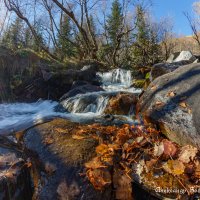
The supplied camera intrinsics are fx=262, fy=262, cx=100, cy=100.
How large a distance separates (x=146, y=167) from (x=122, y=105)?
3.37 m

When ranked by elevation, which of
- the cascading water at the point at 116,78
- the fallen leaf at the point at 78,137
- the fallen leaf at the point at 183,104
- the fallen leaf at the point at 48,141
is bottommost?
the fallen leaf at the point at 48,141

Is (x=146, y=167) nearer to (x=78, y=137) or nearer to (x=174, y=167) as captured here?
(x=174, y=167)

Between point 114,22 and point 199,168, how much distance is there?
2202cm

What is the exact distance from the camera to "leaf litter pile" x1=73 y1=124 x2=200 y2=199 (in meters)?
2.49

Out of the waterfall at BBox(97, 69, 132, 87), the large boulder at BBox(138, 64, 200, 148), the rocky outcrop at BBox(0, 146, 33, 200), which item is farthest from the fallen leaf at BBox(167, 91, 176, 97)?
the waterfall at BBox(97, 69, 132, 87)

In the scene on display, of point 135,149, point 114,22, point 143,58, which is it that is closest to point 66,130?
point 135,149

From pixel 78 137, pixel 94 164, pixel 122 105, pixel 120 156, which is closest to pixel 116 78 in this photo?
pixel 122 105

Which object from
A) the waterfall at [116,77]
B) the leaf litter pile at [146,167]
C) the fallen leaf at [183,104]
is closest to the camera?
the leaf litter pile at [146,167]

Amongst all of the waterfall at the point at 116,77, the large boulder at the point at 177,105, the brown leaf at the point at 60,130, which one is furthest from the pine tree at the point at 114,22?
the brown leaf at the point at 60,130

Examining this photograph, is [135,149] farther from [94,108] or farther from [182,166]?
[94,108]

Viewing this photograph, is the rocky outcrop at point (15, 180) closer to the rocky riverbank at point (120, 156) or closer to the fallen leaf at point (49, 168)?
the rocky riverbank at point (120, 156)

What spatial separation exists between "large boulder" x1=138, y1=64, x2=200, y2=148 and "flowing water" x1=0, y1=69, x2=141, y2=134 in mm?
1012

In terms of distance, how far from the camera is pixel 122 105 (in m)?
6.04

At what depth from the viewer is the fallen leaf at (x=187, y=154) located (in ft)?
A: 8.92
